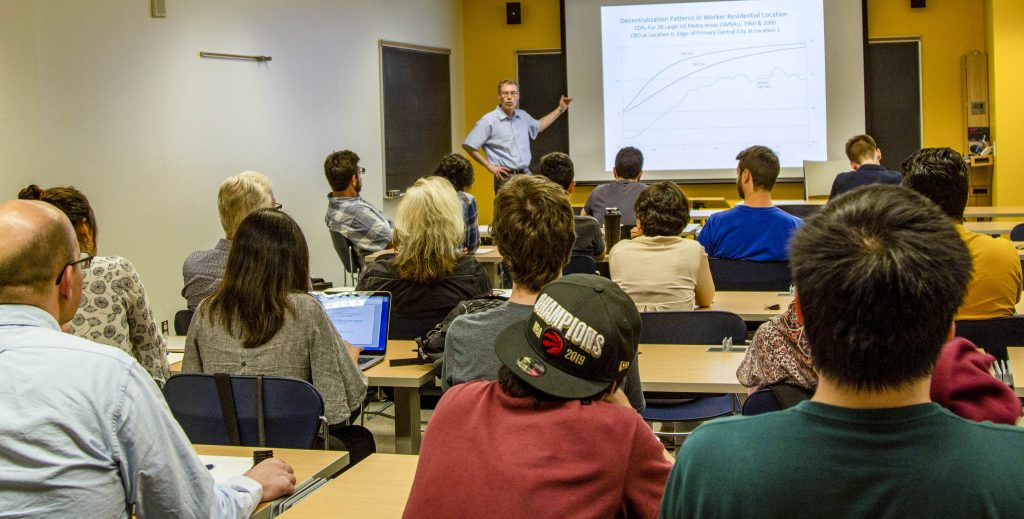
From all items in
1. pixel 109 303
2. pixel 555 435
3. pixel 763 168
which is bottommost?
pixel 555 435

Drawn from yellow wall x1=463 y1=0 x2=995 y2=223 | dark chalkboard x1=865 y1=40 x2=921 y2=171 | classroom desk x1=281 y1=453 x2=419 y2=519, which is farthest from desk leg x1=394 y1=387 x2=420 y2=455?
dark chalkboard x1=865 y1=40 x2=921 y2=171

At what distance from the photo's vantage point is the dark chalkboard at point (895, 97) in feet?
32.0

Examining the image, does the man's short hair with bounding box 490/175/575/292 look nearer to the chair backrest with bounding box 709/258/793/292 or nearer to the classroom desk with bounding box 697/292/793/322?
the classroom desk with bounding box 697/292/793/322

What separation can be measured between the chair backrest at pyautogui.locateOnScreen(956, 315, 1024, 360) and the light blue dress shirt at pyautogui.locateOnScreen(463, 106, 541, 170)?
6.21 meters

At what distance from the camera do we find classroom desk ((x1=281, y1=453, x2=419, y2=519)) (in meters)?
2.10

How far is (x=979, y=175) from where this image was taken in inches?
380

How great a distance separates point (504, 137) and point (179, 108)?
3.34 m

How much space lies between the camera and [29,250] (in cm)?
170

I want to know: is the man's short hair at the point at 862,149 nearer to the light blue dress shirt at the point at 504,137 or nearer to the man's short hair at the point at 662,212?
the light blue dress shirt at the point at 504,137

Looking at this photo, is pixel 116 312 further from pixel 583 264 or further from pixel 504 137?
pixel 504 137

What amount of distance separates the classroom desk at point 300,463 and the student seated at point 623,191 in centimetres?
460

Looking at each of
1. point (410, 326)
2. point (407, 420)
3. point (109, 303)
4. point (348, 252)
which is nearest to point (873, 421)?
point (407, 420)

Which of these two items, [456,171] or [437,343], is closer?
[437,343]

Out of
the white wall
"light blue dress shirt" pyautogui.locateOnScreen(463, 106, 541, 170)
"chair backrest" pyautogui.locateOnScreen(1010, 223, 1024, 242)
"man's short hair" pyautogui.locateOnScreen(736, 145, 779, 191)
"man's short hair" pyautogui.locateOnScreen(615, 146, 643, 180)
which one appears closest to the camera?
"man's short hair" pyautogui.locateOnScreen(736, 145, 779, 191)
